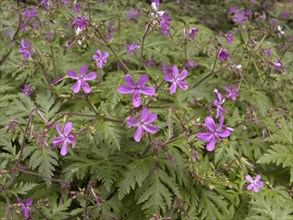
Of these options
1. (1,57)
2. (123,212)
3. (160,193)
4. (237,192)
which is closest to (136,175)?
(160,193)

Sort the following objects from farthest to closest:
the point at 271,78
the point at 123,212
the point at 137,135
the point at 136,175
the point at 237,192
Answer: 1. the point at 271,78
2. the point at 237,192
3. the point at 123,212
4. the point at 136,175
5. the point at 137,135

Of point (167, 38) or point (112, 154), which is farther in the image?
point (167, 38)

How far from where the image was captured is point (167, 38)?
4.69m

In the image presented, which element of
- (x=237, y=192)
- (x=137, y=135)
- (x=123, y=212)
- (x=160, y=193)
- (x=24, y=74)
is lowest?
(x=237, y=192)

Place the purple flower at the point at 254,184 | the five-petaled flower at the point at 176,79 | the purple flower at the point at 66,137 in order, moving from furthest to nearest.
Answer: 1. the purple flower at the point at 254,184
2. the five-petaled flower at the point at 176,79
3. the purple flower at the point at 66,137

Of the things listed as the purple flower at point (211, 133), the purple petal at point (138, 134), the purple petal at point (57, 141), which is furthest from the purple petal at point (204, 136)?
the purple petal at point (57, 141)

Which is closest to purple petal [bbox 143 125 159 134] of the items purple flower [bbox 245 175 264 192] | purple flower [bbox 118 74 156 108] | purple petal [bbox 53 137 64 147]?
purple flower [bbox 118 74 156 108]

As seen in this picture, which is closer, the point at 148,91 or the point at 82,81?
the point at 148,91

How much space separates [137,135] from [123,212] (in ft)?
3.86

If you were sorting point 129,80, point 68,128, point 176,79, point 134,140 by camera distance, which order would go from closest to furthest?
1. point 129,80
2. point 68,128
3. point 176,79
4. point 134,140

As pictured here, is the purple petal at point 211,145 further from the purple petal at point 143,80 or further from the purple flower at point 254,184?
the purple flower at point 254,184

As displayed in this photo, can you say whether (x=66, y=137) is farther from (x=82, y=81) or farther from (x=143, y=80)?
(x=143, y=80)

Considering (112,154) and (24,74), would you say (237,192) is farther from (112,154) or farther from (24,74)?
(24,74)

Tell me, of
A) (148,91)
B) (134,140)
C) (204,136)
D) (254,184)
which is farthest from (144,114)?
(254,184)
